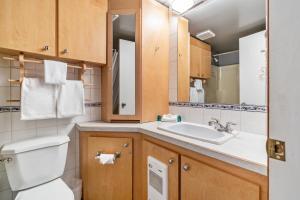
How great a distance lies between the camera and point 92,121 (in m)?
1.79

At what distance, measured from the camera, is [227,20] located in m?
1.48

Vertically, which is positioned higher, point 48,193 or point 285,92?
point 285,92

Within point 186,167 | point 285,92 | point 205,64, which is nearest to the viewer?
point 285,92

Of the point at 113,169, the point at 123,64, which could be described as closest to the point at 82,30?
the point at 123,64

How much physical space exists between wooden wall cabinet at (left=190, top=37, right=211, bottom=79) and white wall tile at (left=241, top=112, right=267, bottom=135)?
0.50 m

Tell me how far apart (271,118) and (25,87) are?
1.51 m

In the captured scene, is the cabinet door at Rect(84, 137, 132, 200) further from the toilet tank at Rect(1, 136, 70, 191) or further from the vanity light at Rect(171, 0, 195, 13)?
the vanity light at Rect(171, 0, 195, 13)

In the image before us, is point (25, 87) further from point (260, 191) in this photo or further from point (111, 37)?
point (260, 191)

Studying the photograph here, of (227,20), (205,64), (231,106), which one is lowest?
(231,106)

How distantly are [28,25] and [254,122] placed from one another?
176 centimetres

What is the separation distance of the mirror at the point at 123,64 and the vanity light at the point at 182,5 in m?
0.46

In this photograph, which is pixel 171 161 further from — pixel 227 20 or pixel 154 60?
pixel 227 20

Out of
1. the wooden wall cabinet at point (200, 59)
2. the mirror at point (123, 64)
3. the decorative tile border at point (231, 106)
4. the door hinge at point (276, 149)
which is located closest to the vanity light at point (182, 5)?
the wooden wall cabinet at point (200, 59)

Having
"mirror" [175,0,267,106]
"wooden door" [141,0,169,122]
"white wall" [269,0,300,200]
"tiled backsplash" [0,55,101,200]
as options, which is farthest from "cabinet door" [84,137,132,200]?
"white wall" [269,0,300,200]
